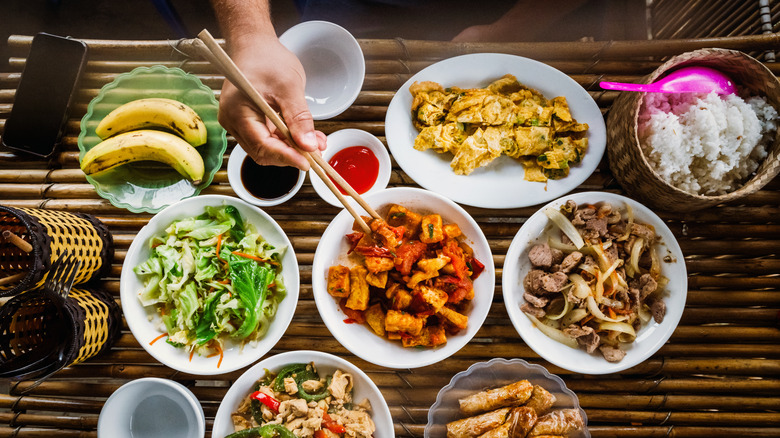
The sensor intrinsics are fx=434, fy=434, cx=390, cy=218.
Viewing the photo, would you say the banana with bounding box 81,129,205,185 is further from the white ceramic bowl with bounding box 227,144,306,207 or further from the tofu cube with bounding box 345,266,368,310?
the tofu cube with bounding box 345,266,368,310

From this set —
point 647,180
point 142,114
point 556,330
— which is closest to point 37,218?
point 142,114

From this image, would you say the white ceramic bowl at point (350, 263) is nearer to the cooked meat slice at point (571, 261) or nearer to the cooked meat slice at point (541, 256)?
the cooked meat slice at point (541, 256)

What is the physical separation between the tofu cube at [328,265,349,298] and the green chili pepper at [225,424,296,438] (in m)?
0.65

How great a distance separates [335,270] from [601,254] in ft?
4.33

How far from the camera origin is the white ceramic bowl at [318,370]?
Result: 2.08 m

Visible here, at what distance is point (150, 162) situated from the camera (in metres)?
2.37

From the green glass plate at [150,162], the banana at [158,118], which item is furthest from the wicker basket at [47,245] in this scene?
the banana at [158,118]

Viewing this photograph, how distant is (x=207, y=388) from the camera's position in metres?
2.33

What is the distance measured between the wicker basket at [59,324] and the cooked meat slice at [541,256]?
2137 millimetres

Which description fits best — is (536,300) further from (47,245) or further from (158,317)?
(47,245)

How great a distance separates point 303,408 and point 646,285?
1.77 meters

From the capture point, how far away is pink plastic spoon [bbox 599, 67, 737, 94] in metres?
2.06

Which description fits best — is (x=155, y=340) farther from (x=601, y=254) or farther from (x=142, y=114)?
(x=601, y=254)

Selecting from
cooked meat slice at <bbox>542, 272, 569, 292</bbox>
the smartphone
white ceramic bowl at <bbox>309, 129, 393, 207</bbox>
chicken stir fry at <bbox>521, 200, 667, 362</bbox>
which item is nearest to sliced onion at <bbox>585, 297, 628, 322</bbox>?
chicken stir fry at <bbox>521, 200, 667, 362</bbox>
